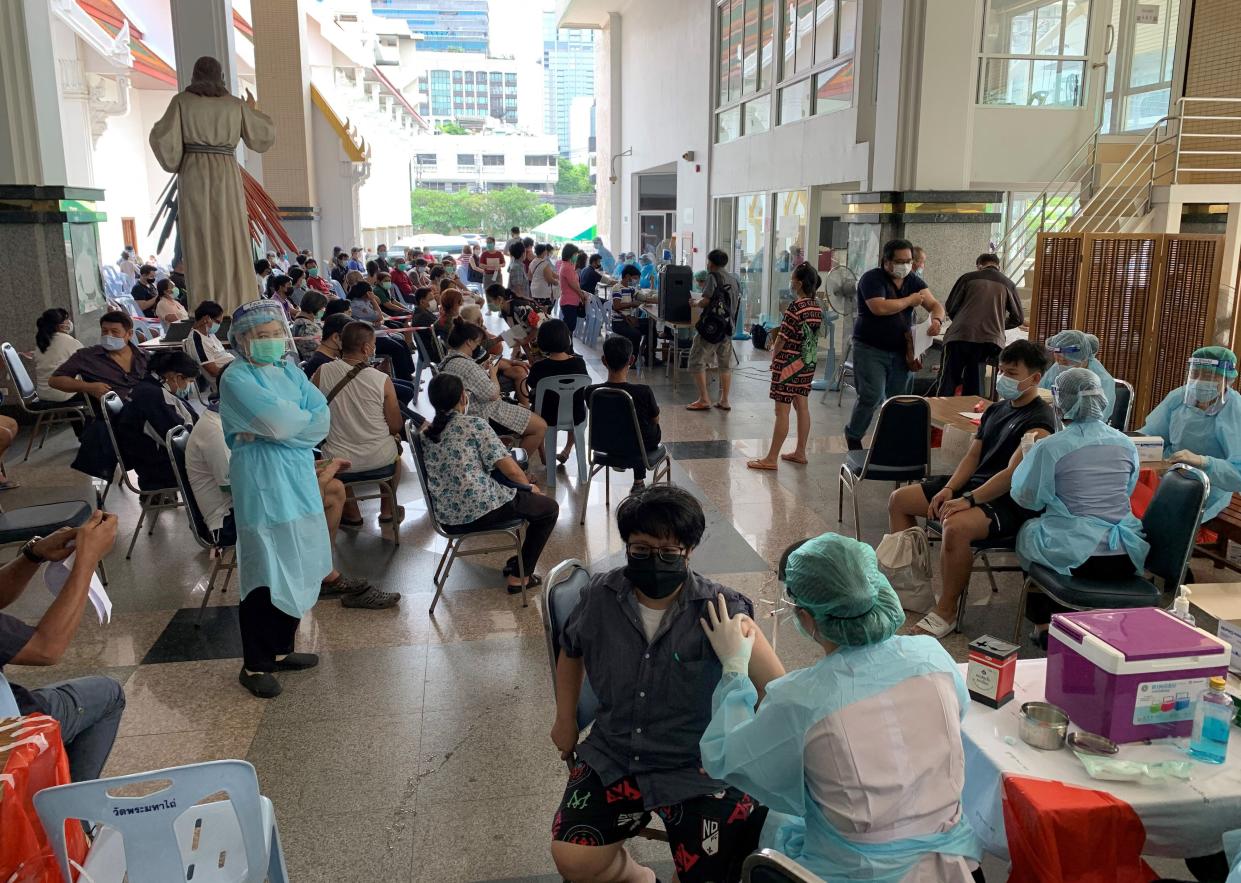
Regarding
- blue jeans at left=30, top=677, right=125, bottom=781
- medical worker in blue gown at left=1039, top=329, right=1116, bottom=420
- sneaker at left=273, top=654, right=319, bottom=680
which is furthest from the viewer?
medical worker in blue gown at left=1039, top=329, right=1116, bottom=420

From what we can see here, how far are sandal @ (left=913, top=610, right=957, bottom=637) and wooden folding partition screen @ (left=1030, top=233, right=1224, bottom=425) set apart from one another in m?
4.60

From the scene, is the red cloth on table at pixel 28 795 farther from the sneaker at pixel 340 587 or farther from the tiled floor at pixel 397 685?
the sneaker at pixel 340 587

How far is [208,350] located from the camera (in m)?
6.66

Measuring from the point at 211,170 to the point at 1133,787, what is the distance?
5919mm

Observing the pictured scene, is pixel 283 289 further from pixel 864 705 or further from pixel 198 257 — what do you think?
pixel 864 705

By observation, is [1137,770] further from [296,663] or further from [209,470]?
[209,470]

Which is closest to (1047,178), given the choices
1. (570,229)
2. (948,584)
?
(948,584)

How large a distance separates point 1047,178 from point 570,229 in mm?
20358

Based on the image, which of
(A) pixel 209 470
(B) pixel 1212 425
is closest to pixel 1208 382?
(B) pixel 1212 425

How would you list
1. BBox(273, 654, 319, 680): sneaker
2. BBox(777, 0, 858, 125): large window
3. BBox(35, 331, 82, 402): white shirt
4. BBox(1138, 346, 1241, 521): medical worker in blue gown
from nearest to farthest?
BBox(273, 654, 319, 680): sneaker, BBox(1138, 346, 1241, 521): medical worker in blue gown, BBox(35, 331, 82, 402): white shirt, BBox(777, 0, 858, 125): large window

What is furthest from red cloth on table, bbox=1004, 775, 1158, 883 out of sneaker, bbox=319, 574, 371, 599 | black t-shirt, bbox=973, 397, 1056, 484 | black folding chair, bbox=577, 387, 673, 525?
black folding chair, bbox=577, 387, 673, 525

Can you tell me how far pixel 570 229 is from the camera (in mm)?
29531

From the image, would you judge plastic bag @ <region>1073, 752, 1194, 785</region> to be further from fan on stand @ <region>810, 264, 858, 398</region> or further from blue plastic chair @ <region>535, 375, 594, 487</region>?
fan on stand @ <region>810, 264, 858, 398</region>

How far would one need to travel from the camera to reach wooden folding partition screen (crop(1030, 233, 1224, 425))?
7742mm
